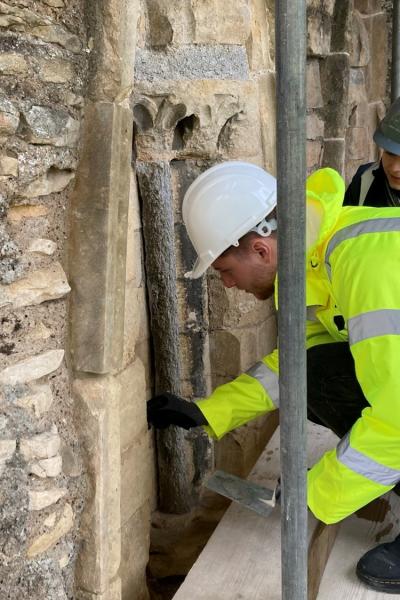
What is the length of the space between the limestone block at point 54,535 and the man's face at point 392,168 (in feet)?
6.21

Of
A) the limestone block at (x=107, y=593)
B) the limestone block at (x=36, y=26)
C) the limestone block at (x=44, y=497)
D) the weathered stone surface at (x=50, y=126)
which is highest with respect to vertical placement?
the limestone block at (x=36, y=26)

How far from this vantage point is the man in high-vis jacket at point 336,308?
83.0 inches

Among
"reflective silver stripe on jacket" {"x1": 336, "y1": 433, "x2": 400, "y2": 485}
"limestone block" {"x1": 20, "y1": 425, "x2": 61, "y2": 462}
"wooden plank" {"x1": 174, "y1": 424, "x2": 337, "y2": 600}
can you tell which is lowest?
"wooden plank" {"x1": 174, "y1": 424, "x2": 337, "y2": 600}

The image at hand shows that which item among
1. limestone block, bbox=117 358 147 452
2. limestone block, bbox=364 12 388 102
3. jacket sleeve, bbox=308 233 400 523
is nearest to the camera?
jacket sleeve, bbox=308 233 400 523

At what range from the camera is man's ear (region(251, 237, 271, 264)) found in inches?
92.7

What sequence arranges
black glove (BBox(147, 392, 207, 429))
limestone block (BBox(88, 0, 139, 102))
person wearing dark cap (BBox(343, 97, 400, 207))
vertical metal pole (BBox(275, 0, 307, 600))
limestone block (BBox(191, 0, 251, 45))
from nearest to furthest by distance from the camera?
vertical metal pole (BBox(275, 0, 307, 600)) → limestone block (BBox(88, 0, 139, 102)) → black glove (BBox(147, 392, 207, 429)) → limestone block (BBox(191, 0, 251, 45)) → person wearing dark cap (BBox(343, 97, 400, 207))

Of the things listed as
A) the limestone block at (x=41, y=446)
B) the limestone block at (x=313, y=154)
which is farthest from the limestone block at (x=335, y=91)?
the limestone block at (x=41, y=446)

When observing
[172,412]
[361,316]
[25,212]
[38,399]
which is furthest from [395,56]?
[38,399]

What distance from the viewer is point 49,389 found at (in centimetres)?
203

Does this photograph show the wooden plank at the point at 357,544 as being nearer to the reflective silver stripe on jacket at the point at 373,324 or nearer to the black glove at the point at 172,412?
the black glove at the point at 172,412

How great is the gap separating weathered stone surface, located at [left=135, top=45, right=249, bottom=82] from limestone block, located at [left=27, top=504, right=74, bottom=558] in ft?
4.54

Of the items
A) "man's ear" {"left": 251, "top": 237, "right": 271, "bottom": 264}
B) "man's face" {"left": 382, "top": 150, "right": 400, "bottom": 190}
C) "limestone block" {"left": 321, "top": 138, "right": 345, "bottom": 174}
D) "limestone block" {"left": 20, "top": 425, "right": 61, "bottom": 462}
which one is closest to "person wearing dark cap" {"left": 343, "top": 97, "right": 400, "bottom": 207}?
"man's face" {"left": 382, "top": 150, "right": 400, "bottom": 190}

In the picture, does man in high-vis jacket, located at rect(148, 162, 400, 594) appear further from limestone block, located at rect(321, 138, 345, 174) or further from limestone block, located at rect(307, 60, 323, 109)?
limestone block, located at rect(321, 138, 345, 174)

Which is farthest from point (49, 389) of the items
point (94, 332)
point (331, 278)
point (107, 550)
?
point (331, 278)
